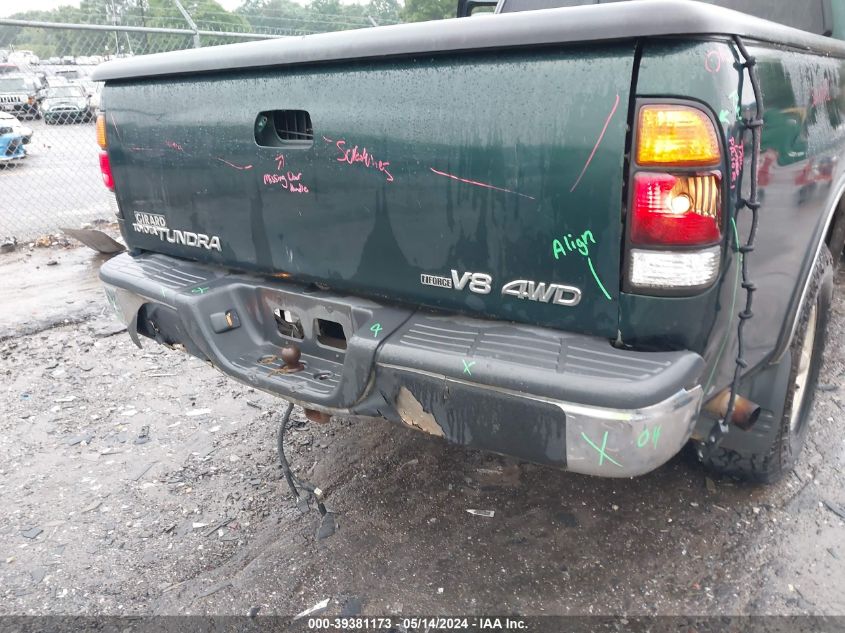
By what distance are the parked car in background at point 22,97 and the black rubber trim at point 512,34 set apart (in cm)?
847

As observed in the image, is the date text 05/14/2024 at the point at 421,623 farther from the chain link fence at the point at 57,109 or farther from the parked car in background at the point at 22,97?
the parked car in background at the point at 22,97

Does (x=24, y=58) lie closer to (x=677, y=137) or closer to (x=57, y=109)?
(x=57, y=109)

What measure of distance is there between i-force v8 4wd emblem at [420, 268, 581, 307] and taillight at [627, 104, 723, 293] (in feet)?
0.65

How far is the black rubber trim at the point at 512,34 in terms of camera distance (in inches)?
58.6

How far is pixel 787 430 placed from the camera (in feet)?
8.09

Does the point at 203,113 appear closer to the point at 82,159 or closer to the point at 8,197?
the point at 8,197

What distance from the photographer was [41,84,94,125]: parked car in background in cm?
947

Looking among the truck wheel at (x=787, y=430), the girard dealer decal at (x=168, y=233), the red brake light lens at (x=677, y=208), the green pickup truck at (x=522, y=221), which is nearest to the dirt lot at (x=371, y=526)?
the truck wheel at (x=787, y=430)

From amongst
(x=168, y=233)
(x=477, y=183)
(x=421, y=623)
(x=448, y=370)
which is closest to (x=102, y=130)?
(x=168, y=233)

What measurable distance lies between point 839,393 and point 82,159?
13216mm

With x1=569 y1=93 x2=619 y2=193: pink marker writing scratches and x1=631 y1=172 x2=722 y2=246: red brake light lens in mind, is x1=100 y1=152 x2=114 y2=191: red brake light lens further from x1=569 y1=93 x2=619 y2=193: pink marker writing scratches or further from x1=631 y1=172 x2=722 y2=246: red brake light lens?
x1=631 y1=172 x2=722 y2=246: red brake light lens

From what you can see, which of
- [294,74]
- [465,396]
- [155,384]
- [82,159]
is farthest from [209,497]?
[82,159]

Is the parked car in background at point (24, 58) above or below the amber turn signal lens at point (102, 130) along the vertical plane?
above

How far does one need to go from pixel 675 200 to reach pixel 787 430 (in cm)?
138
